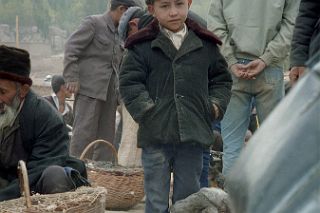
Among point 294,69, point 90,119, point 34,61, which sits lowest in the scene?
point 34,61

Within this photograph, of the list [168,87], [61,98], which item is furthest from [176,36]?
[61,98]

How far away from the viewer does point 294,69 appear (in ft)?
17.5

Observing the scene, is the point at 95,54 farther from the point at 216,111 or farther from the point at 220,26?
the point at 216,111

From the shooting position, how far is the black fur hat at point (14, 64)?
532cm

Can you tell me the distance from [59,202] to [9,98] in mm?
922

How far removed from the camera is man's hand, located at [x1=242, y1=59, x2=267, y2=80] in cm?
665

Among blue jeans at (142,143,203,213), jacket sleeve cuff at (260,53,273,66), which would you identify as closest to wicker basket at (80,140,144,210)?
jacket sleeve cuff at (260,53,273,66)

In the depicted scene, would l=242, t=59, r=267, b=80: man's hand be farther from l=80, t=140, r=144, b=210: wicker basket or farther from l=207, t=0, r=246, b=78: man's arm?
l=80, t=140, r=144, b=210: wicker basket

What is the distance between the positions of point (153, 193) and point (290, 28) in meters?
2.09

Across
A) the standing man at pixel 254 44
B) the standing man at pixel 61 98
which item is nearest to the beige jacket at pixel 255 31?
the standing man at pixel 254 44

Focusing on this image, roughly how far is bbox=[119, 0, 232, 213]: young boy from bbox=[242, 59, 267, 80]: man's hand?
49.6 inches

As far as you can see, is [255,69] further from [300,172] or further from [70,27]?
[70,27]

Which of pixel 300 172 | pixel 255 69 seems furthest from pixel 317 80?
pixel 255 69

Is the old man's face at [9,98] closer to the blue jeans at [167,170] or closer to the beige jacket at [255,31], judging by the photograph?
the blue jeans at [167,170]
